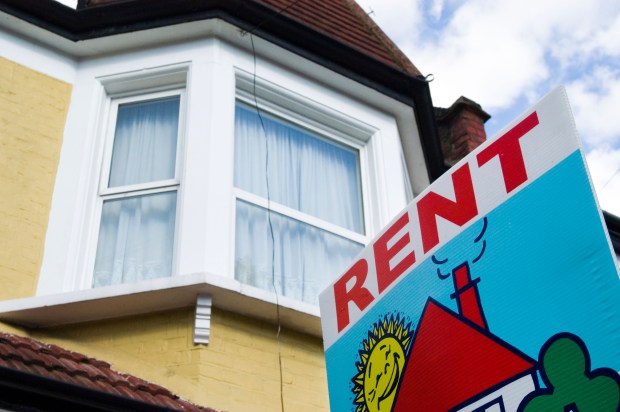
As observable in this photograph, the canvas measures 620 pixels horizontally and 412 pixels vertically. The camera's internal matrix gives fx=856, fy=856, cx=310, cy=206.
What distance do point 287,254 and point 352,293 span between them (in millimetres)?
2393

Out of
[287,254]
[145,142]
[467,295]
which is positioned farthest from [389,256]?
[145,142]

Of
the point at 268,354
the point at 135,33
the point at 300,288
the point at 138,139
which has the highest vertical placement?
the point at 135,33

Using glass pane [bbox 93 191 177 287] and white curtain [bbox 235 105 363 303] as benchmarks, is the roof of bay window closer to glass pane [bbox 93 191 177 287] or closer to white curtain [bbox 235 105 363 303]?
white curtain [bbox 235 105 363 303]

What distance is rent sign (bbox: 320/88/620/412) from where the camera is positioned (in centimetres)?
276

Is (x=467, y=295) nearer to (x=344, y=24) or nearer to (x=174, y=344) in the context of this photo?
(x=174, y=344)

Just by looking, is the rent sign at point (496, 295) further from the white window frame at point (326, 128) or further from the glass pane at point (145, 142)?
the glass pane at point (145, 142)

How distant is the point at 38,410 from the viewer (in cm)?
421

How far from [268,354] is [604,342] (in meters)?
3.22

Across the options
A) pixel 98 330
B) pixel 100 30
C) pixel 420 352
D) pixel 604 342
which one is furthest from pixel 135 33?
pixel 604 342

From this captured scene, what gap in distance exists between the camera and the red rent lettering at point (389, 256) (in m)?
3.73

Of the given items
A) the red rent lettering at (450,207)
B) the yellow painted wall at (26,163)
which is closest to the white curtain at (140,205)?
the yellow painted wall at (26,163)

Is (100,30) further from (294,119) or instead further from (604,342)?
(604,342)

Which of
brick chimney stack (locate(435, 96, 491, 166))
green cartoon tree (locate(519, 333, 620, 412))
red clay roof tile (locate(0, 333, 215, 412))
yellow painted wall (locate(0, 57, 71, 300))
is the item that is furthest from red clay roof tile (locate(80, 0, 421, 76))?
green cartoon tree (locate(519, 333, 620, 412))

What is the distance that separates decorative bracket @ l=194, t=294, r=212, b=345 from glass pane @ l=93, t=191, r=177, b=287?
1.89ft
